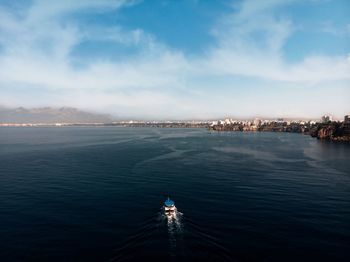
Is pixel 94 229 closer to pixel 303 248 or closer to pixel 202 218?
pixel 202 218

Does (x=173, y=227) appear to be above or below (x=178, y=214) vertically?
below

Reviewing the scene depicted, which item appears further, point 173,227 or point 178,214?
point 178,214

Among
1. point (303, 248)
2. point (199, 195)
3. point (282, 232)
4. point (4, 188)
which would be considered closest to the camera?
point (303, 248)

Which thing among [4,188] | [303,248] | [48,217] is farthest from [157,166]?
[303,248]

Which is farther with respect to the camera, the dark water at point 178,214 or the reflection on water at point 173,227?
the reflection on water at point 173,227

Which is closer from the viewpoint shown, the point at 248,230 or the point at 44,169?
the point at 248,230

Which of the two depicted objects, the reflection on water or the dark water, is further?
the reflection on water

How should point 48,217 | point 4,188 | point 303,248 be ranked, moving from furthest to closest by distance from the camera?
point 4,188
point 48,217
point 303,248
